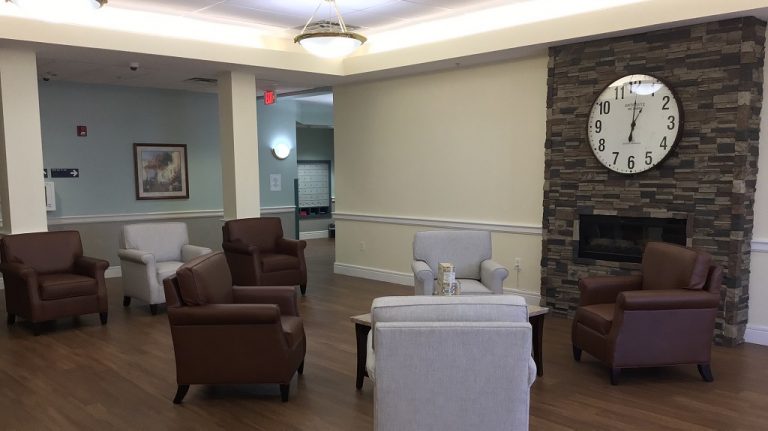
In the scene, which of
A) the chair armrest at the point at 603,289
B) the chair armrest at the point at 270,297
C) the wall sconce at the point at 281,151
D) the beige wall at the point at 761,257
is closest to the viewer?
the chair armrest at the point at 270,297

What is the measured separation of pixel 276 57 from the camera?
22.7 feet

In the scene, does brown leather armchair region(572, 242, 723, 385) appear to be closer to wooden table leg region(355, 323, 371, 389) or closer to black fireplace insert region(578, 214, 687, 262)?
black fireplace insert region(578, 214, 687, 262)

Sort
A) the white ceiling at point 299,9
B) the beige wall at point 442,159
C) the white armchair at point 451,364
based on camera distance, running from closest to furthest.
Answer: the white armchair at point 451,364, the white ceiling at point 299,9, the beige wall at point 442,159

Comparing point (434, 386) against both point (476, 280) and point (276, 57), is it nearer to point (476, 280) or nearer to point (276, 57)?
point (476, 280)

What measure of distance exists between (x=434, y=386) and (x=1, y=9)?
16.8ft

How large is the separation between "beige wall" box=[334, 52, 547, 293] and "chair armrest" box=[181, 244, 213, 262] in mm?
2330

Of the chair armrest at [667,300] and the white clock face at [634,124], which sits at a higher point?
the white clock face at [634,124]

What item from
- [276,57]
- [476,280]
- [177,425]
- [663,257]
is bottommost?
[177,425]

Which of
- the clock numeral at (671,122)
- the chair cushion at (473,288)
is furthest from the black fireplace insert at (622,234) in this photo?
the chair cushion at (473,288)

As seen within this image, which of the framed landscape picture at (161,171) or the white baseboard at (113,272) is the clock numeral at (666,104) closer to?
the framed landscape picture at (161,171)

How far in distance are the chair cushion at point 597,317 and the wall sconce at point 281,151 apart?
696 centimetres

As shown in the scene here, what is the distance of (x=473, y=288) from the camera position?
5.15 m

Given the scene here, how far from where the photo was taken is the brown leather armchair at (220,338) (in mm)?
3748

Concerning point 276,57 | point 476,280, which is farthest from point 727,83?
point 276,57
